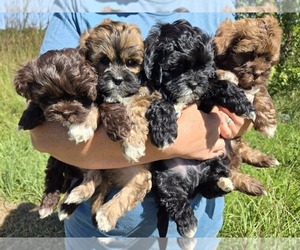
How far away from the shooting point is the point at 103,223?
68.7 inches

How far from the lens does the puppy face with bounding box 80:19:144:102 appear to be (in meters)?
1.67

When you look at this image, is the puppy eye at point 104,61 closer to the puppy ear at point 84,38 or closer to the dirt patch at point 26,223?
the puppy ear at point 84,38

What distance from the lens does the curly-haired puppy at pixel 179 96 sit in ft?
5.53

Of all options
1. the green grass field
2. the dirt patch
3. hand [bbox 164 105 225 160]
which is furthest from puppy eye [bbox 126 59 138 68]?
the dirt patch

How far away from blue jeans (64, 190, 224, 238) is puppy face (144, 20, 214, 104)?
0.41 m

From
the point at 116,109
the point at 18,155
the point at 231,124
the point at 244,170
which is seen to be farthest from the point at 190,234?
the point at 18,155

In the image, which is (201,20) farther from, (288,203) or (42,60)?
(288,203)

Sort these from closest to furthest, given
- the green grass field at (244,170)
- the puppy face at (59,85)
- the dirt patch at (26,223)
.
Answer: the puppy face at (59,85)
the green grass field at (244,170)
the dirt patch at (26,223)

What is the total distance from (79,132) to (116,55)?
1.00 ft

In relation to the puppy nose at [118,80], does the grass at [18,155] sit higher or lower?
lower

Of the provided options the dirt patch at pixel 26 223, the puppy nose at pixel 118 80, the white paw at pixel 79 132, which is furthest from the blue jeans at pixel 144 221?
the dirt patch at pixel 26 223

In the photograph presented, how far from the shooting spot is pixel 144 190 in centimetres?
181

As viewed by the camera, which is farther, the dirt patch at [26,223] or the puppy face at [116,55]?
the dirt patch at [26,223]

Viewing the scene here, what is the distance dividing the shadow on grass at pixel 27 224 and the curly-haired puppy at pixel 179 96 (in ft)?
6.82
